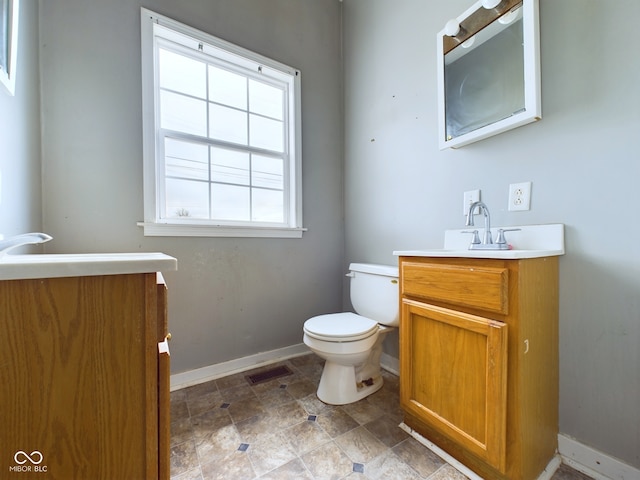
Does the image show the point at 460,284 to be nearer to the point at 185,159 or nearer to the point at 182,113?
the point at 185,159

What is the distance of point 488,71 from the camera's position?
4.29 feet

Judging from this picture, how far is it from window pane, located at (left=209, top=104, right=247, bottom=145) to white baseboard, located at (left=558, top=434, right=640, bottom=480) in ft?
7.51

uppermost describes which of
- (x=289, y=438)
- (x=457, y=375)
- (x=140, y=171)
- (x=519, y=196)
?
(x=140, y=171)

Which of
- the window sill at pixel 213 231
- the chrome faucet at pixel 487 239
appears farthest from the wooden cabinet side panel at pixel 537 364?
the window sill at pixel 213 231

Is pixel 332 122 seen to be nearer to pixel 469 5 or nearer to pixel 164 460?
pixel 469 5

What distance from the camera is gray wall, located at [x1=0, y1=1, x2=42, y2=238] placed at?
958 millimetres

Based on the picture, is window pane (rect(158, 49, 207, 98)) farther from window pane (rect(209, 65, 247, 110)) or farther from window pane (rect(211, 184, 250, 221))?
window pane (rect(211, 184, 250, 221))

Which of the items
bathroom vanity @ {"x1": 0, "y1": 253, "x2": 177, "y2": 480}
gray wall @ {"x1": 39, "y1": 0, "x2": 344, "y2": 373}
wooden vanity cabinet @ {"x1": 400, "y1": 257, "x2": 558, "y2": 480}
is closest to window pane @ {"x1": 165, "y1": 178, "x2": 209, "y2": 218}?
gray wall @ {"x1": 39, "y1": 0, "x2": 344, "y2": 373}

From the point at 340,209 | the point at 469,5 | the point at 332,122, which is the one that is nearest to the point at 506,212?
the point at 469,5

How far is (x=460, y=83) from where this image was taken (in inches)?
55.5

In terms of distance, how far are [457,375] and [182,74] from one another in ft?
7.17

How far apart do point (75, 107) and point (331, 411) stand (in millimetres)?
2005

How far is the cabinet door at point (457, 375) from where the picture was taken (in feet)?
3.01

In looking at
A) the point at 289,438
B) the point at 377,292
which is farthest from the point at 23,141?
the point at 377,292
